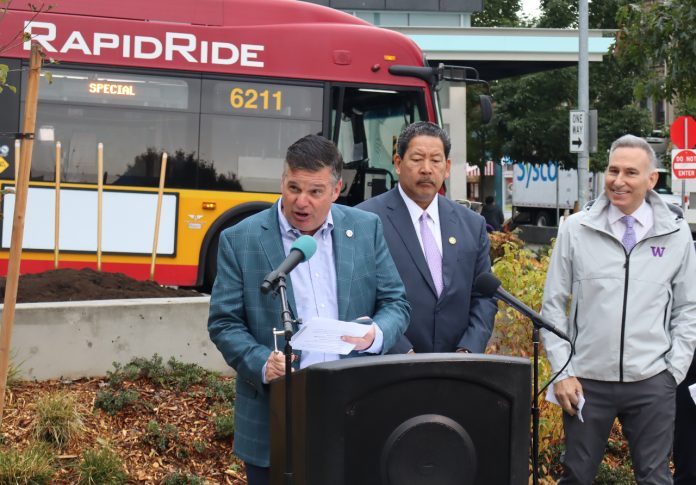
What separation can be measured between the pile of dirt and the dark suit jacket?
4.37 m

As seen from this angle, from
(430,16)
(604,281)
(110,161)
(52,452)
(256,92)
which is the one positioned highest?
(430,16)

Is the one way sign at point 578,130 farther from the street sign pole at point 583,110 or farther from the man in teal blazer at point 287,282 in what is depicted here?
the man in teal blazer at point 287,282

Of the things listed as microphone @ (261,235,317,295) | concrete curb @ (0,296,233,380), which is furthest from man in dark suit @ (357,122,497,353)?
concrete curb @ (0,296,233,380)

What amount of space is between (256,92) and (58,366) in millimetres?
6641

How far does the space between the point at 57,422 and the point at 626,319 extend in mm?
3134

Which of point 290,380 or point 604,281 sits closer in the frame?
point 290,380

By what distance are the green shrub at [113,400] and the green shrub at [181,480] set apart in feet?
2.53

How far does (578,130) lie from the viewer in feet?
75.0

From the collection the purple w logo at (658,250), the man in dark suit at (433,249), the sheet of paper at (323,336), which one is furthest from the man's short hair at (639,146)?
the sheet of paper at (323,336)

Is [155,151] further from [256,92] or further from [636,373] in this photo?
[636,373]

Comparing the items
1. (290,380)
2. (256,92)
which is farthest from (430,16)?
(290,380)

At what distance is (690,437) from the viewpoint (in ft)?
15.8

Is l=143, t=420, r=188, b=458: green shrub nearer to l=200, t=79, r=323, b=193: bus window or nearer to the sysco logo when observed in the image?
l=200, t=79, r=323, b=193: bus window

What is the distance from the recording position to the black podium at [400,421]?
2.84 meters
